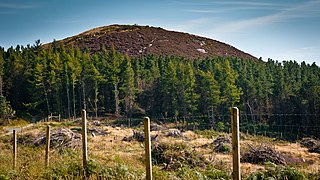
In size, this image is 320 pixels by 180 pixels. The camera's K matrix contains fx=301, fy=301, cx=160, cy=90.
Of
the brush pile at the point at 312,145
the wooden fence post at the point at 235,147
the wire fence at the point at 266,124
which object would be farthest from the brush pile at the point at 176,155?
the wire fence at the point at 266,124

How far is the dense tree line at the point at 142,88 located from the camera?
4831cm

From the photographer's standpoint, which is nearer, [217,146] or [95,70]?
[217,146]

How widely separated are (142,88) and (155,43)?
40.0 meters

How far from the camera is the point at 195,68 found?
57.9m

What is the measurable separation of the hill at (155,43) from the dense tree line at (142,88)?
29.0 metres

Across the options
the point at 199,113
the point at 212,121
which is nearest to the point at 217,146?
the point at 212,121

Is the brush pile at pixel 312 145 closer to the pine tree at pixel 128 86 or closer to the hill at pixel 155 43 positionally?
the pine tree at pixel 128 86

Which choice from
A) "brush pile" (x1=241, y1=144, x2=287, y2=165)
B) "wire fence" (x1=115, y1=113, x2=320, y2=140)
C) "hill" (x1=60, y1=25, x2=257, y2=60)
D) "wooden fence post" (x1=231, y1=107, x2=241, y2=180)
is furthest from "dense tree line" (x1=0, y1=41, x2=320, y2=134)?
"wooden fence post" (x1=231, y1=107, x2=241, y2=180)

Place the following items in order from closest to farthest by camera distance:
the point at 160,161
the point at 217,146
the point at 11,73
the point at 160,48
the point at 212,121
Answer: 1. the point at 160,161
2. the point at 217,146
3. the point at 212,121
4. the point at 11,73
5. the point at 160,48

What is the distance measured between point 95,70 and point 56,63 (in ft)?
25.0

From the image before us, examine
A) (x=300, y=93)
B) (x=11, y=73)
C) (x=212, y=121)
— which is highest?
(x=11, y=73)

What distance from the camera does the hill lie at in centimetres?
8906

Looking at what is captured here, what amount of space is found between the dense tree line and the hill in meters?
29.0

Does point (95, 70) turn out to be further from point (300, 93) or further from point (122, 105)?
point (300, 93)
